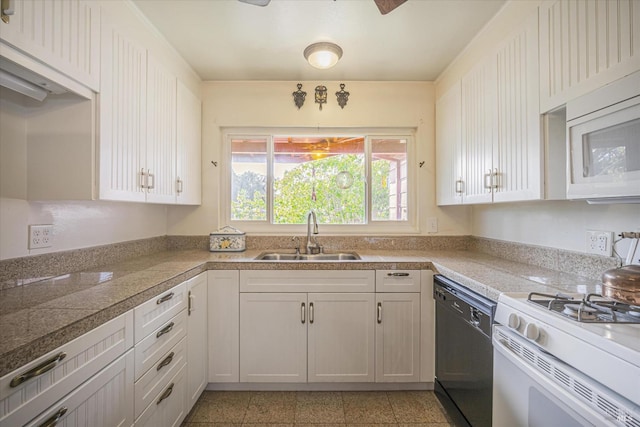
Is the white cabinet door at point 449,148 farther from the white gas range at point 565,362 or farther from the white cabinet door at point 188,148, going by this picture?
the white cabinet door at point 188,148

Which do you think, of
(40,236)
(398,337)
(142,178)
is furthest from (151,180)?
(398,337)

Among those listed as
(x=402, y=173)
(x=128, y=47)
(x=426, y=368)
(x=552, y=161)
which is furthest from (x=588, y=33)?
(x=128, y=47)

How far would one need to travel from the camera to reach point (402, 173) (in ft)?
8.16

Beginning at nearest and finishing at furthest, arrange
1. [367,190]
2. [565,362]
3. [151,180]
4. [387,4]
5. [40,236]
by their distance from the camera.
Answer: [565,362] < [387,4] < [40,236] < [151,180] < [367,190]

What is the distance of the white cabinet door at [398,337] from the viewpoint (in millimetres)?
1827

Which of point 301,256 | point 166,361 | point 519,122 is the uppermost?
point 519,122

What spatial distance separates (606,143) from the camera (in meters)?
Result: 0.96

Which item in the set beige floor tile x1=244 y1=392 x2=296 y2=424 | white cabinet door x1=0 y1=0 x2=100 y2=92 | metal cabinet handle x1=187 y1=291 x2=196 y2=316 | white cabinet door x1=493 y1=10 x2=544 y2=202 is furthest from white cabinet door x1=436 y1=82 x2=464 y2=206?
white cabinet door x1=0 y1=0 x2=100 y2=92

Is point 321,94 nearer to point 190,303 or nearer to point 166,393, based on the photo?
point 190,303

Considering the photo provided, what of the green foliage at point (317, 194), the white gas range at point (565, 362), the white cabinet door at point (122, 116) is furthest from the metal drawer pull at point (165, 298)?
the white gas range at point (565, 362)

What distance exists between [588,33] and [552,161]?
507mm

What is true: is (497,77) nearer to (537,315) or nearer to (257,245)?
(537,315)

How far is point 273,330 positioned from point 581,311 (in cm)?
157

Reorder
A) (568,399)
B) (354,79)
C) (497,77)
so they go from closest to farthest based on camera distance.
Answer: (568,399)
(497,77)
(354,79)
